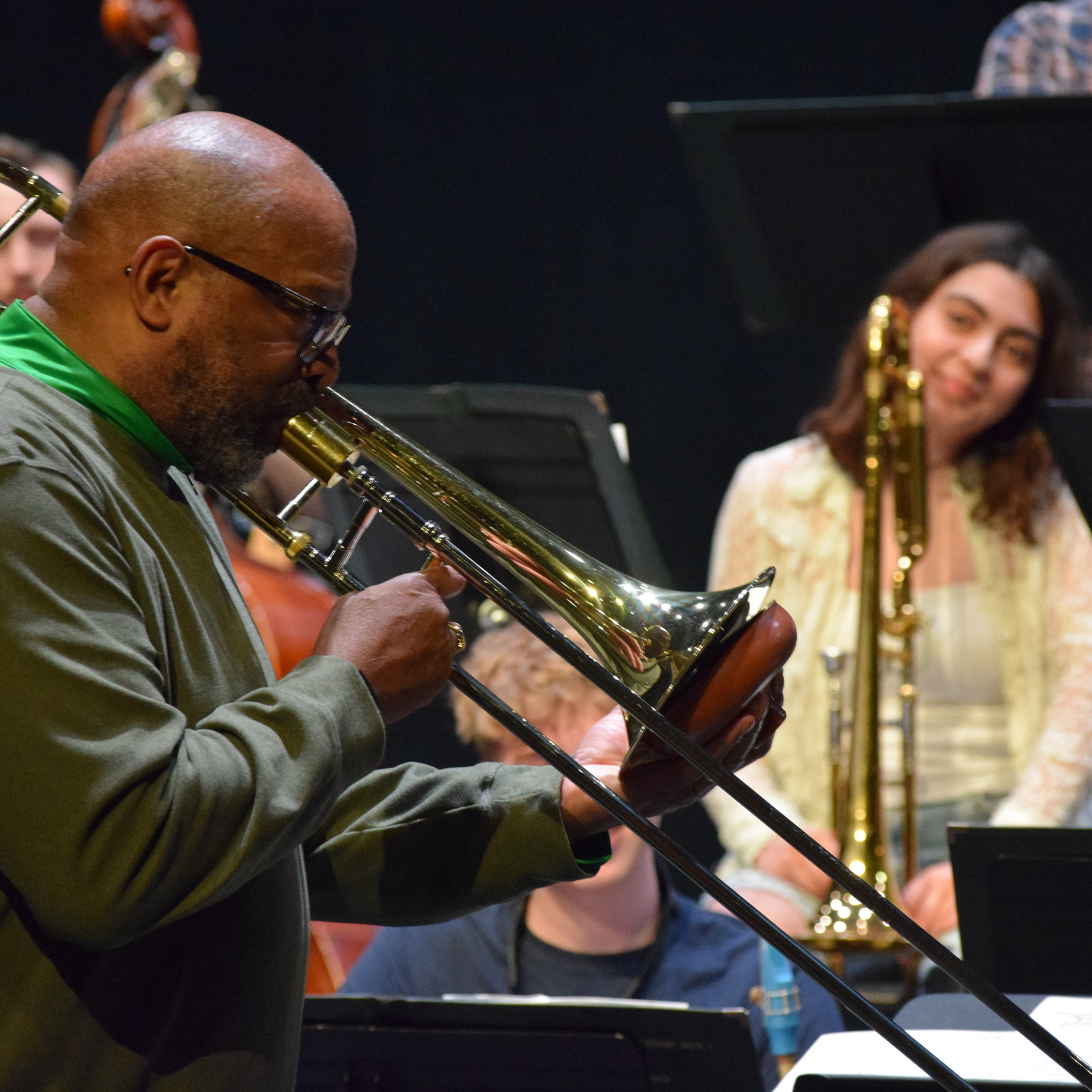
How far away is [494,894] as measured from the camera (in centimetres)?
154

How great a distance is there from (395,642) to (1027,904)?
896 mm

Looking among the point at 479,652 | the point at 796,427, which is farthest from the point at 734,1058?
the point at 796,427

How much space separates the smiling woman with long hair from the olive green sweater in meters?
1.73

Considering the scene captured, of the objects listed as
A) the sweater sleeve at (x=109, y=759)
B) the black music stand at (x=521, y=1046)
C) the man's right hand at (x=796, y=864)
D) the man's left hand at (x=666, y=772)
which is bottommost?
the man's right hand at (x=796, y=864)

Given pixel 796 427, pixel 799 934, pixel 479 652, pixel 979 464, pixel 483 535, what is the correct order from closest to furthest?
pixel 483 535 → pixel 799 934 → pixel 479 652 → pixel 979 464 → pixel 796 427

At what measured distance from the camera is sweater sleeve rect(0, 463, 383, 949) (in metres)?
1.15

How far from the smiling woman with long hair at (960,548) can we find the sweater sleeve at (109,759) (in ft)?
6.07

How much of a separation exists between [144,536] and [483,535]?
0.29 meters

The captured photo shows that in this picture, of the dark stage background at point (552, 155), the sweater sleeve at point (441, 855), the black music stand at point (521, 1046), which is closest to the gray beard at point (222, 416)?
the sweater sleeve at point (441, 855)

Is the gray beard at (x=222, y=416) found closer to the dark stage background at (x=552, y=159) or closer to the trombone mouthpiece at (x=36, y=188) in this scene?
the trombone mouthpiece at (x=36, y=188)

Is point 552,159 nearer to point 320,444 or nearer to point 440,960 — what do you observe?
point 440,960

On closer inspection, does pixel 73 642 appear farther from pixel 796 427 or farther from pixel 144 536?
pixel 796 427

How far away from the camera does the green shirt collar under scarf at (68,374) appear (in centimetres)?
136

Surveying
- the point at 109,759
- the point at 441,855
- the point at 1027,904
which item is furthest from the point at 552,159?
the point at 109,759
